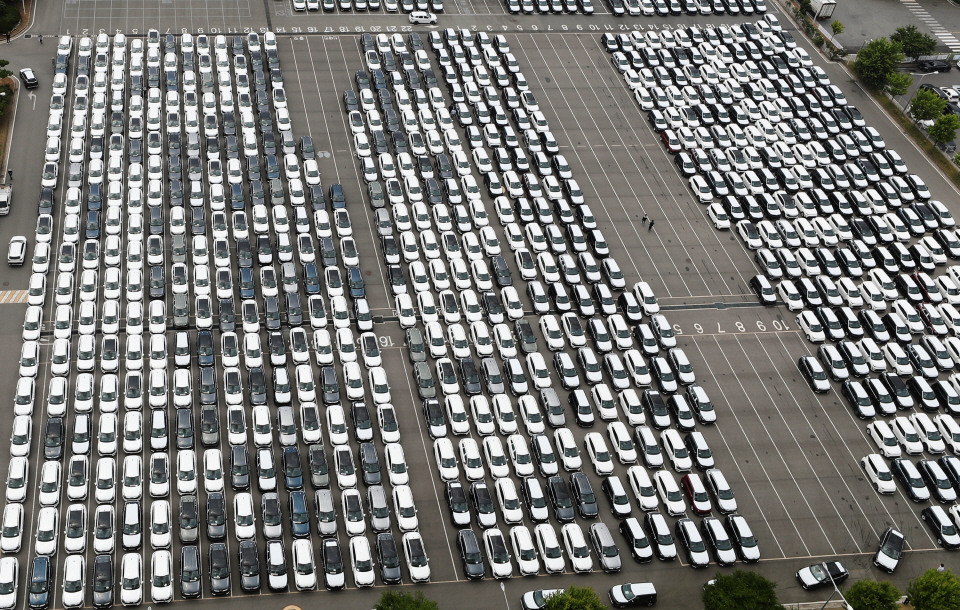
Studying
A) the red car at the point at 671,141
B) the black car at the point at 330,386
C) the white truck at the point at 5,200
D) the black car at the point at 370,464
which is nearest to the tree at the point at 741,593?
the black car at the point at 370,464

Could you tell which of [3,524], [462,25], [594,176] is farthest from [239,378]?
[462,25]

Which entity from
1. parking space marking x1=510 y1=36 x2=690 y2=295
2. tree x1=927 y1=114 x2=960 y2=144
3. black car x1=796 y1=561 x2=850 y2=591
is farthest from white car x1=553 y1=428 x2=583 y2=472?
tree x1=927 y1=114 x2=960 y2=144

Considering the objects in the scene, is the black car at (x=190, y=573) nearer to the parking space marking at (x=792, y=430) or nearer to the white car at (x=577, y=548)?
the white car at (x=577, y=548)

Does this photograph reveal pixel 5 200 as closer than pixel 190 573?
No

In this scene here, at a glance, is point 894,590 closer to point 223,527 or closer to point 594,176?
point 223,527

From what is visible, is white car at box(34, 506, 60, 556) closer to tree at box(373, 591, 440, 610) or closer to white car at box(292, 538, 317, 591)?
white car at box(292, 538, 317, 591)

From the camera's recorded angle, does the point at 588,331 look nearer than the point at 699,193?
Yes

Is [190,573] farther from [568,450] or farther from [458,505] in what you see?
[568,450]

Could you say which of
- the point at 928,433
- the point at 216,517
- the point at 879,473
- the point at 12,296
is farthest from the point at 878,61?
the point at 12,296
